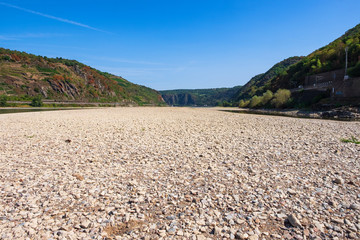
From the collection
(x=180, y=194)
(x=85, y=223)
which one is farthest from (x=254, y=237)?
(x=85, y=223)

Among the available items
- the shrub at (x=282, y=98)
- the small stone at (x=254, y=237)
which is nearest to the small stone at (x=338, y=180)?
the small stone at (x=254, y=237)

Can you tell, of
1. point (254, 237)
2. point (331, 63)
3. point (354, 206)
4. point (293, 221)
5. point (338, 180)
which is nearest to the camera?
point (254, 237)

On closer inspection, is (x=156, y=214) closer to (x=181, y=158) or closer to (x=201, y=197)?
(x=201, y=197)

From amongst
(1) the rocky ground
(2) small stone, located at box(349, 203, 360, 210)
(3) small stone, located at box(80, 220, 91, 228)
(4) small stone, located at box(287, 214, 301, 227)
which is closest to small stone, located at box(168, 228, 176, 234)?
(1) the rocky ground

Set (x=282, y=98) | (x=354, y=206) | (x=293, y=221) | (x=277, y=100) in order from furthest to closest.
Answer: (x=277, y=100) → (x=282, y=98) → (x=354, y=206) → (x=293, y=221)

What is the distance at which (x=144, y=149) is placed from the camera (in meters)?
9.70

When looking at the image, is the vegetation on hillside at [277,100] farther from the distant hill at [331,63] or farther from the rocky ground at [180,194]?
the rocky ground at [180,194]

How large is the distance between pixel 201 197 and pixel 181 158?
129 inches

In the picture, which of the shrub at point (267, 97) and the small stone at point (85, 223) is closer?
the small stone at point (85, 223)

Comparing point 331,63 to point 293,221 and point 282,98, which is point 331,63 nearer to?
point 282,98

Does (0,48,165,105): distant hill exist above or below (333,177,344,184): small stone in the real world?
→ above

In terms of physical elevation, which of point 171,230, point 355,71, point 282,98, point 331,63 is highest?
point 331,63

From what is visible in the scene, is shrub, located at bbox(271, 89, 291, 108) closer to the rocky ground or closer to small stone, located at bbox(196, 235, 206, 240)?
the rocky ground

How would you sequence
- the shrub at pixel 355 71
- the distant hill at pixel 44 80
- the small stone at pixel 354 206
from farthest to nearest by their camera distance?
the distant hill at pixel 44 80
the shrub at pixel 355 71
the small stone at pixel 354 206
